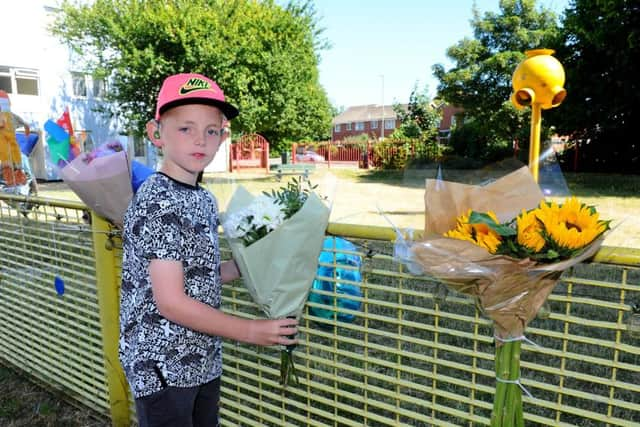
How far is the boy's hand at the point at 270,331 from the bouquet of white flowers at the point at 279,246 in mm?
84

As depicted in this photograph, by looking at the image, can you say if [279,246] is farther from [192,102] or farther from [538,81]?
[538,81]

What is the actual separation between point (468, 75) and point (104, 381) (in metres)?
20.9

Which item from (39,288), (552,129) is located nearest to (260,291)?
(39,288)

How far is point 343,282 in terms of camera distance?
1917 millimetres

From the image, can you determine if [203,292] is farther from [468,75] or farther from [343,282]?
[468,75]

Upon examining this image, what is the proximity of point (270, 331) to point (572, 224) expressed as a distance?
937mm

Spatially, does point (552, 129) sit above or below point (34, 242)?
above

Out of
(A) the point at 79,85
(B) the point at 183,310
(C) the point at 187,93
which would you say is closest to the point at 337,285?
(B) the point at 183,310

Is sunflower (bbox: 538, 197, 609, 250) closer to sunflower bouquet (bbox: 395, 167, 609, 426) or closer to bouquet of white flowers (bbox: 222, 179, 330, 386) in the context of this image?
sunflower bouquet (bbox: 395, 167, 609, 426)

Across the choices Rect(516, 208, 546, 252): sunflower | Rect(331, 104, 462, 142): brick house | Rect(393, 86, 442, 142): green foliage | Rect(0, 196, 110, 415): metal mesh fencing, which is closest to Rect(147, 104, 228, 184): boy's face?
Rect(516, 208, 546, 252): sunflower

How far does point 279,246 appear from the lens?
61.6 inches

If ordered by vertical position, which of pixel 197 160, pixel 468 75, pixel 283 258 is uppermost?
pixel 468 75

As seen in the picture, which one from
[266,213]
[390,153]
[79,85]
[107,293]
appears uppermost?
[79,85]

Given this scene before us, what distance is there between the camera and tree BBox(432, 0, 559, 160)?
66.0 feet
